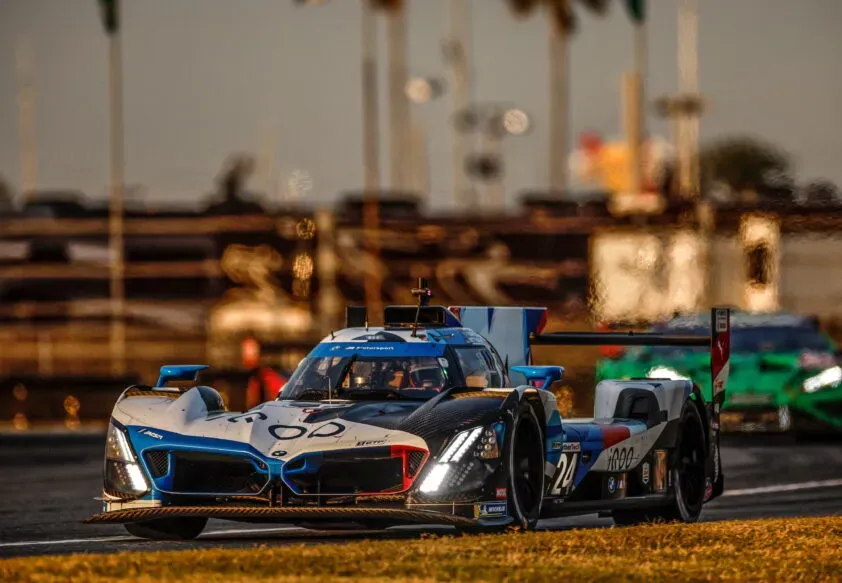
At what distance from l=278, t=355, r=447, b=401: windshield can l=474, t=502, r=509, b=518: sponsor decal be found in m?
1.15

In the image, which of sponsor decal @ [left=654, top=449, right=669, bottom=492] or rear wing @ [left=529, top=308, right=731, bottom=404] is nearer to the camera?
sponsor decal @ [left=654, top=449, right=669, bottom=492]

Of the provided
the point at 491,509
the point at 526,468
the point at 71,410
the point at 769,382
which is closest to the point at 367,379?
the point at 526,468

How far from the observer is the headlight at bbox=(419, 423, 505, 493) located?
12422 millimetres

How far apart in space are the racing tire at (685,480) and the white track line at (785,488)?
9.29 ft

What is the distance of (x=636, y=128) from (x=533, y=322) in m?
50.0

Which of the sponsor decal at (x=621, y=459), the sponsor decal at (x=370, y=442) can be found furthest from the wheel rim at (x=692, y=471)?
the sponsor decal at (x=370, y=442)

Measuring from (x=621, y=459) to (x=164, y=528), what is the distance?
314 cm

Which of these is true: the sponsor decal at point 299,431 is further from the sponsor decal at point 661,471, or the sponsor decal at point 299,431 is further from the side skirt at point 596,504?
the sponsor decal at point 661,471

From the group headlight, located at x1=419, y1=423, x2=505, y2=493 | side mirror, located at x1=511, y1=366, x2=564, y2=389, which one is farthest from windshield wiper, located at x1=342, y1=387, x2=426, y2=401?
headlight, located at x1=419, y1=423, x2=505, y2=493

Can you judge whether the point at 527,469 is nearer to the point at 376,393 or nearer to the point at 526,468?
the point at 526,468

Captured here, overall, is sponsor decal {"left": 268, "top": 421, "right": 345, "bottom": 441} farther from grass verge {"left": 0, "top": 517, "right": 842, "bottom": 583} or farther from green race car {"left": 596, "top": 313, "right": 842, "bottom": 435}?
green race car {"left": 596, "top": 313, "right": 842, "bottom": 435}

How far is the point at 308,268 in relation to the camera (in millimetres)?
53719

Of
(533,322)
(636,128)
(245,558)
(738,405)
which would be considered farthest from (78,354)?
(245,558)

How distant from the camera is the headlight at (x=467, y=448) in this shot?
12.4 meters
